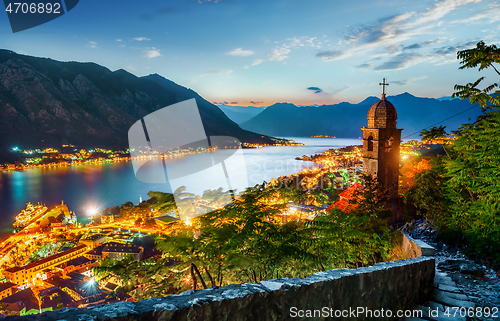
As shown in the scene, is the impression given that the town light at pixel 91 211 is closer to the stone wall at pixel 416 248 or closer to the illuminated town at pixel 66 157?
the illuminated town at pixel 66 157

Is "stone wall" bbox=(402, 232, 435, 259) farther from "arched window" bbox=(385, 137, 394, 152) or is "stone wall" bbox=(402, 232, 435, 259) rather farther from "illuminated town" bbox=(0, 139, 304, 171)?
"illuminated town" bbox=(0, 139, 304, 171)

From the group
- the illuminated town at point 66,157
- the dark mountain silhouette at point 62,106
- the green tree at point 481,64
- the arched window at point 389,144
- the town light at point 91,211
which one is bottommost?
the town light at point 91,211

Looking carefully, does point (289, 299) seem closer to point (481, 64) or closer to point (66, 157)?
point (481, 64)

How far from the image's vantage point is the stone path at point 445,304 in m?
3.22

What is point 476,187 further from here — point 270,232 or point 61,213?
point 61,213

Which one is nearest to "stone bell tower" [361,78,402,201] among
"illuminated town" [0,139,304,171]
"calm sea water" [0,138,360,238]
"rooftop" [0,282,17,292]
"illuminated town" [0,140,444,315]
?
"illuminated town" [0,140,444,315]

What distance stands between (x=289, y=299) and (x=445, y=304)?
9.50ft

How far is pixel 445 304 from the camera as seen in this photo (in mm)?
3559

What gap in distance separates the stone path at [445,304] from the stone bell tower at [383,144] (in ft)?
35.6

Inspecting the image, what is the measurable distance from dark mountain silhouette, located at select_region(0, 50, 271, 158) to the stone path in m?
106

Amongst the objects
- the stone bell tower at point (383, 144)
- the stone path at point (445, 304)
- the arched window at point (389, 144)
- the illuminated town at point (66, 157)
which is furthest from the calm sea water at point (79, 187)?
the stone path at point (445, 304)

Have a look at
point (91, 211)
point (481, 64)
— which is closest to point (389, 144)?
point (481, 64)

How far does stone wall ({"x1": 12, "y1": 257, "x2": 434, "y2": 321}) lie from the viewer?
170 centimetres

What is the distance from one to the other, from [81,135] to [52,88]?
3271 cm
